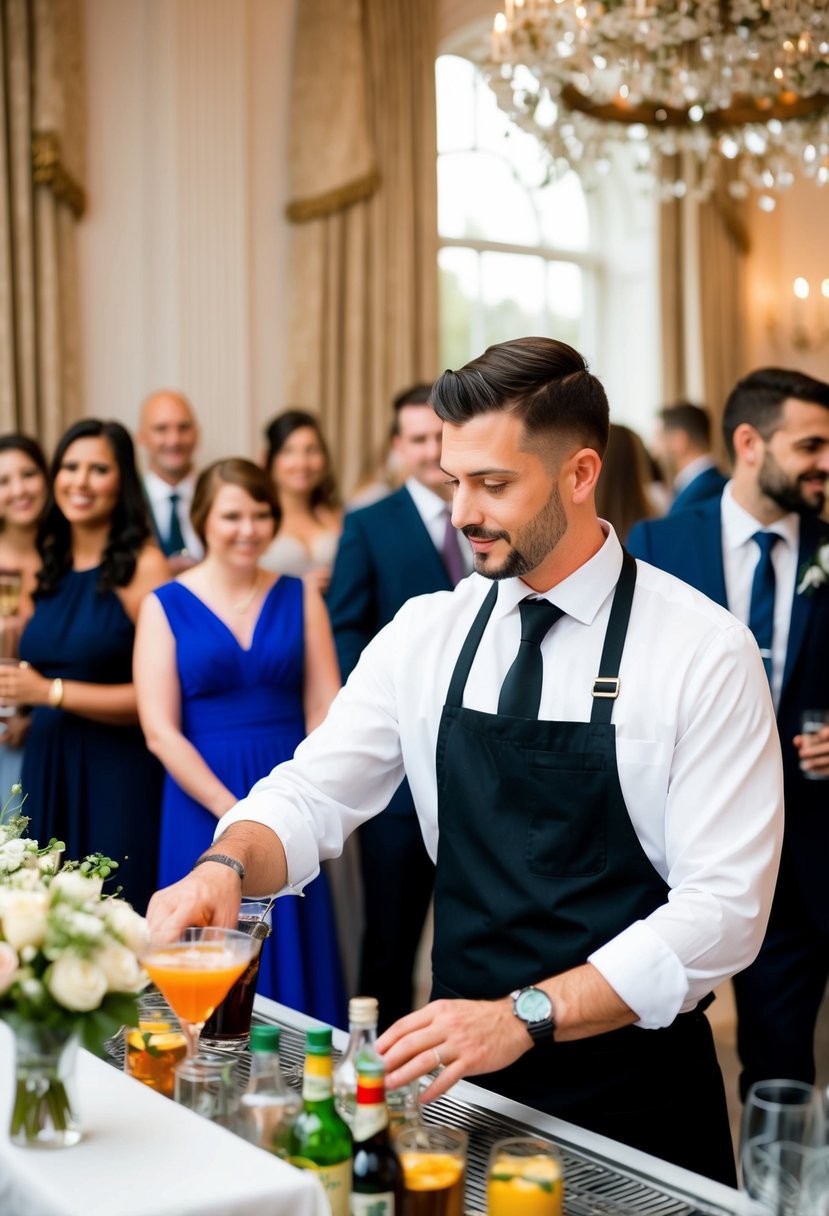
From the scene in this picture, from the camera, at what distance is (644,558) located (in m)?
3.43

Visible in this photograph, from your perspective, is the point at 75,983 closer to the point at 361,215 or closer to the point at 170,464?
the point at 170,464

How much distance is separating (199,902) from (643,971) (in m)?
0.55

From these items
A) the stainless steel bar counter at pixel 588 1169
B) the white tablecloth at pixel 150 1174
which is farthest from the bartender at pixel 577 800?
the white tablecloth at pixel 150 1174

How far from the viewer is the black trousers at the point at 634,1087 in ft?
6.36

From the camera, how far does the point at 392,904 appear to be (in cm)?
403

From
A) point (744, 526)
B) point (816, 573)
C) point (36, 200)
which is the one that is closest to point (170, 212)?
point (36, 200)

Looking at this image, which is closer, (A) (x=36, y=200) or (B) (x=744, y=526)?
(B) (x=744, y=526)

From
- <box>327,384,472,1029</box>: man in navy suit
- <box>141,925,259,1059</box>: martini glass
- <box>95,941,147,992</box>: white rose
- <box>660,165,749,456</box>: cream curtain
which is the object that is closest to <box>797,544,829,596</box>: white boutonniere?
<box>327,384,472,1029</box>: man in navy suit

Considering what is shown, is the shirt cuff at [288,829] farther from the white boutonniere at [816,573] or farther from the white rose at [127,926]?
the white boutonniere at [816,573]

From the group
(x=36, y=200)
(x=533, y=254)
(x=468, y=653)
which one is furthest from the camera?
(x=533, y=254)

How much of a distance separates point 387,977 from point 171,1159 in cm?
277

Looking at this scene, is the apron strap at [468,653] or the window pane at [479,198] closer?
the apron strap at [468,653]

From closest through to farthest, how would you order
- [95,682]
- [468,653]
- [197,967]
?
[197,967] < [468,653] < [95,682]

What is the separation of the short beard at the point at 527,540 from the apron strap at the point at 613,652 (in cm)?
13
